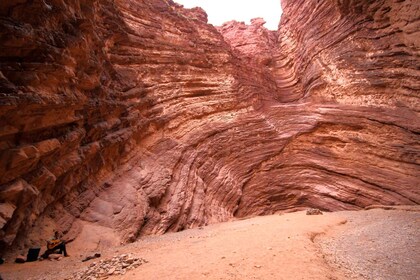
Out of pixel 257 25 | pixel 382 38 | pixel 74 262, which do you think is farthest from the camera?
pixel 257 25

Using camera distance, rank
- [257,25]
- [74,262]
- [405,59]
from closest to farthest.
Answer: [74,262] < [405,59] < [257,25]

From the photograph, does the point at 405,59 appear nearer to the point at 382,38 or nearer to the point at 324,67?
the point at 382,38

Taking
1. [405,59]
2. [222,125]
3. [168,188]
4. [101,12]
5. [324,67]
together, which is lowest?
[168,188]

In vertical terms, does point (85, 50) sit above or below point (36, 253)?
above

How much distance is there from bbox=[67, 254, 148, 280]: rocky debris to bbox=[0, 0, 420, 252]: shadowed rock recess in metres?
2.66

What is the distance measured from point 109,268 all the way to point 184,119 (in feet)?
40.0

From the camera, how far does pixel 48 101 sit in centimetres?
742

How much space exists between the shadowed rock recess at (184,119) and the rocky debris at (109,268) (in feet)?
8.71

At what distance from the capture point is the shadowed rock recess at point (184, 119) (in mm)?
7258

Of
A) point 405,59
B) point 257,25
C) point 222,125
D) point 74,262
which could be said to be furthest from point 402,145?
point 257,25

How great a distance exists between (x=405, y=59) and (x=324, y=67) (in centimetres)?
537

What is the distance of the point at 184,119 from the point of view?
53.9 ft

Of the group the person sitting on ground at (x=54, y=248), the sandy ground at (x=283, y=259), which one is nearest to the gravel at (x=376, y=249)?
the sandy ground at (x=283, y=259)

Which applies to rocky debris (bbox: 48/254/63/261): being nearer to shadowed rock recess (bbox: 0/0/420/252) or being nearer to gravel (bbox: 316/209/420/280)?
shadowed rock recess (bbox: 0/0/420/252)
